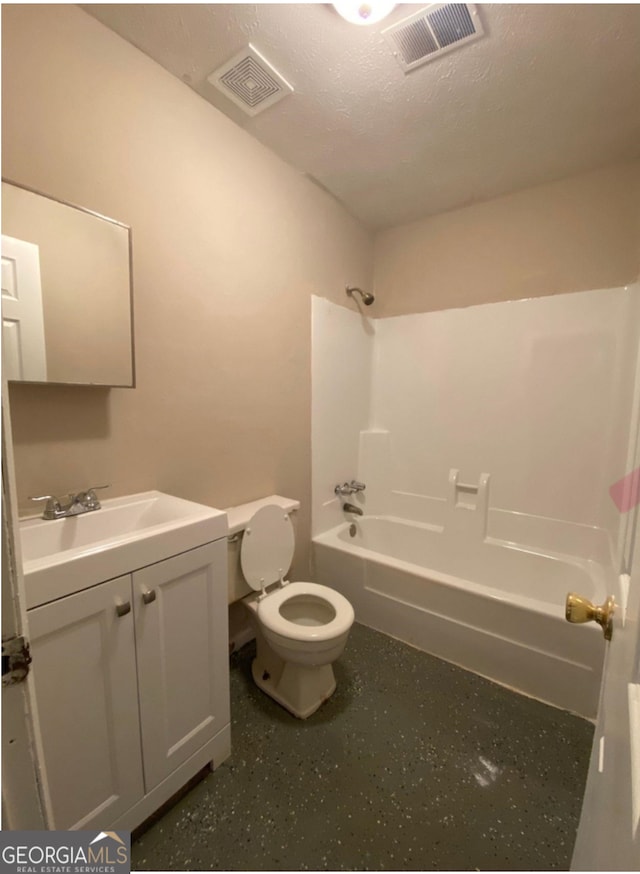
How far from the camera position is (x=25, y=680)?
43 cm

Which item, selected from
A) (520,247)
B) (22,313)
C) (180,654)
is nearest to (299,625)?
(180,654)

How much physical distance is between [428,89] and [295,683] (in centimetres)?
247

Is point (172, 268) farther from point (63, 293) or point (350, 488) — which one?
point (350, 488)

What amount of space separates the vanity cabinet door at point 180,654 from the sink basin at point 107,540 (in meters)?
0.05

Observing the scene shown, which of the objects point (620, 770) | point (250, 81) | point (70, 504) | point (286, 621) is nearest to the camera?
point (620, 770)

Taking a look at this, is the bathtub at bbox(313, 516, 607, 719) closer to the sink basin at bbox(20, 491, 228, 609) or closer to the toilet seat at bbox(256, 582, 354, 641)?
the toilet seat at bbox(256, 582, 354, 641)

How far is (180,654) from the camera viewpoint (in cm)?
108

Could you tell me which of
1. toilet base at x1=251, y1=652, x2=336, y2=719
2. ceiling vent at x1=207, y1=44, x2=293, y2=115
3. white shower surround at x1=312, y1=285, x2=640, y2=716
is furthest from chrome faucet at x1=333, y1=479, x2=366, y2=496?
ceiling vent at x1=207, y1=44, x2=293, y2=115

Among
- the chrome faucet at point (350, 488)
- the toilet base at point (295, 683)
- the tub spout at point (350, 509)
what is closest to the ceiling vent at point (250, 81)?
the chrome faucet at point (350, 488)

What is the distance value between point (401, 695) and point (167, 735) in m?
1.01

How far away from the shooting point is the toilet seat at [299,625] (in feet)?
4.43

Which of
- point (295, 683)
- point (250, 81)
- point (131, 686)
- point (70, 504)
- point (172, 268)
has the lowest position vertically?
point (295, 683)

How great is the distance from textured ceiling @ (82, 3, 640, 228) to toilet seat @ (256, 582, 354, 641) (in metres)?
2.12

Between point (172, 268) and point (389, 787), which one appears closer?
point (389, 787)
